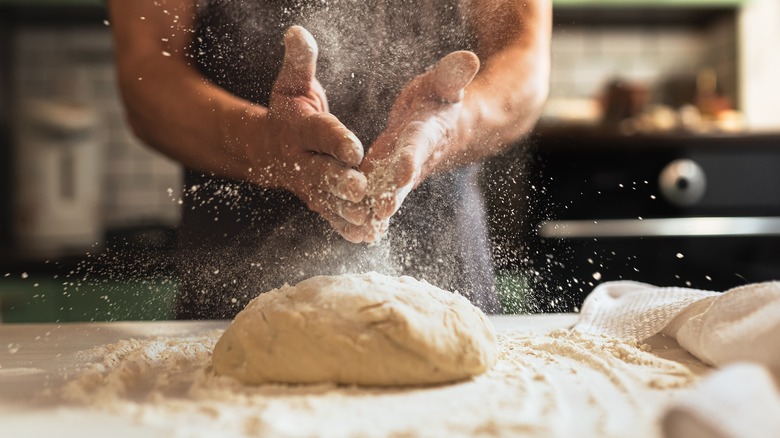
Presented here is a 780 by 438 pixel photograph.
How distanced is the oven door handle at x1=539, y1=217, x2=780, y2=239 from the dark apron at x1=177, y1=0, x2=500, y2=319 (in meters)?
0.95

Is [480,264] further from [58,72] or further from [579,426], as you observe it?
[58,72]

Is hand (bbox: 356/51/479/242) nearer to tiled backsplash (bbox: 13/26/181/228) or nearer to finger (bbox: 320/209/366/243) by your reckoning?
finger (bbox: 320/209/366/243)

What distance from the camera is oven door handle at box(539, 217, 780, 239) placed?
6.84 feet

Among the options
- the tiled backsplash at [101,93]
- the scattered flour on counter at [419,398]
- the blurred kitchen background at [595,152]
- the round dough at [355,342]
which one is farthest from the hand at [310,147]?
the tiled backsplash at [101,93]

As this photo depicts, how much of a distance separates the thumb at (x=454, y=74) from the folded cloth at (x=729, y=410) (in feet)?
1.98

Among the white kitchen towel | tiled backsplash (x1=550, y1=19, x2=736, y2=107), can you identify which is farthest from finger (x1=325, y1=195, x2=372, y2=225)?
tiled backsplash (x1=550, y1=19, x2=736, y2=107)

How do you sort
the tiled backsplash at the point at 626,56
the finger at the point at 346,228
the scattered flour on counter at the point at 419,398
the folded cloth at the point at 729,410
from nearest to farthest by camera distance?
the folded cloth at the point at 729,410 → the scattered flour on counter at the point at 419,398 → the finger at the point at 346,228 → the tiled backsplash at the point at 626,56

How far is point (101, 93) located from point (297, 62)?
181cm

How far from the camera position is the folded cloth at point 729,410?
0.47 m

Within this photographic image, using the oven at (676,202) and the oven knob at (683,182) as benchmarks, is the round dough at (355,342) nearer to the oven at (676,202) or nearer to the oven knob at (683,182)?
the oven at (676,202)

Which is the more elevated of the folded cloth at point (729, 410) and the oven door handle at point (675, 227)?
the folded cloth at point (729, 410)

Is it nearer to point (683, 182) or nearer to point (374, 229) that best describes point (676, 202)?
point (683, 182)

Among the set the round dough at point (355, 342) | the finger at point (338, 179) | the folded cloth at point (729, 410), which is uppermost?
the finger at point (338, 179)

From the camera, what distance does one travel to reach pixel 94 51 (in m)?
2.48
